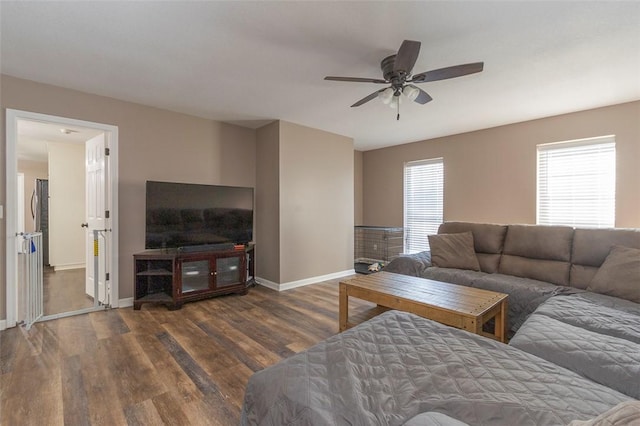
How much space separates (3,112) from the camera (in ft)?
8.86

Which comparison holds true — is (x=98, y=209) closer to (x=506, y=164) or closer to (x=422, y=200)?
(x=422, y=200)

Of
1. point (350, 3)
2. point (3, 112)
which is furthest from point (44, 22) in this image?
point (350, 3)

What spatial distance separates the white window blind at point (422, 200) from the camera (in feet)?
16.6

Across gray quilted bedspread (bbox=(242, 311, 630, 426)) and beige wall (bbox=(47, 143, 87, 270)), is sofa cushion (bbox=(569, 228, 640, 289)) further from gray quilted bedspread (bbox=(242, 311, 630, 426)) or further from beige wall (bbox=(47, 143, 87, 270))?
beige wall (bbox=(47, 143, 87, 270))

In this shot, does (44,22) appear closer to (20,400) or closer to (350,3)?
(350,3)

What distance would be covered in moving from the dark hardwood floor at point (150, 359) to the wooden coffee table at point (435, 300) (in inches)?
21.0

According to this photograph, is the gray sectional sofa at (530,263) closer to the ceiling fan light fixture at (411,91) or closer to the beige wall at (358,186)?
the ceiling fan light fixture at (411,91)

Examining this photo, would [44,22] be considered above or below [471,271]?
above

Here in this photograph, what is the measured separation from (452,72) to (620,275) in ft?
7.20

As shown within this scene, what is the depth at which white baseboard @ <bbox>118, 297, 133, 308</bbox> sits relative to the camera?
3.34 metres

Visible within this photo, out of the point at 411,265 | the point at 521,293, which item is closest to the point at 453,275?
the point at 411,265

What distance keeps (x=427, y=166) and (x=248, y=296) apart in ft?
12.6

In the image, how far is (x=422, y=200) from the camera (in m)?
5.29

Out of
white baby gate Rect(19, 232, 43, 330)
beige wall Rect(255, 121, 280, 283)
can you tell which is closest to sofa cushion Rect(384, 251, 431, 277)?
beige wall Rect(255, 121, 280, 283)
